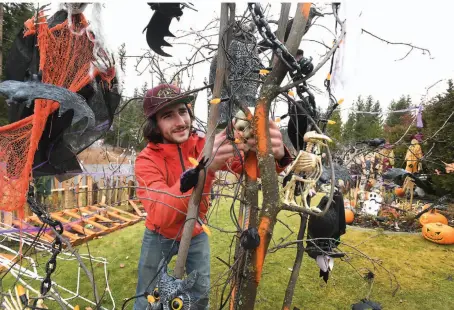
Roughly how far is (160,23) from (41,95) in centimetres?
42

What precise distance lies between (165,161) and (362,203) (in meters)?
4.68

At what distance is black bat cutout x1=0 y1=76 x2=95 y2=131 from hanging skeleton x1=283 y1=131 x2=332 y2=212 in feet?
2.27

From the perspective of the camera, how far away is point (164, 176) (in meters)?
1.52

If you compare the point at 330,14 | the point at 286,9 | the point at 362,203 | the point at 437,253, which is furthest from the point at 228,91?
the point at 362,203

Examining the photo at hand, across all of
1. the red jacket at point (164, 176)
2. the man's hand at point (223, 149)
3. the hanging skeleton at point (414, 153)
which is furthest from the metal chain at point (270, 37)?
the hanging skeleton at point (414, 153)

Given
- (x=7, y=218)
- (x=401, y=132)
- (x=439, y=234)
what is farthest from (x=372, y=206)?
(x=7, y=218)

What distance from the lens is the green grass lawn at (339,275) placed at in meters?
2.44

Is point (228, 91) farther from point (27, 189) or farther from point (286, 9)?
point (27, 189)

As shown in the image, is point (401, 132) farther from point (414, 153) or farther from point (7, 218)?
point (7, 218)

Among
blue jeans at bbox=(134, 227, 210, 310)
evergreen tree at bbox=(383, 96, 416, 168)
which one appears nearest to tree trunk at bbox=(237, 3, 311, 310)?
blue jeans at bbox=(134, 227, 210, 310)

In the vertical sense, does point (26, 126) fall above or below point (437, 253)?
above

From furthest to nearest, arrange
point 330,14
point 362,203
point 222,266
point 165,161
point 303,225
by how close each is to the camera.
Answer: point 362,203, point 222,266, point 165,161, point 303,225, point 330,14

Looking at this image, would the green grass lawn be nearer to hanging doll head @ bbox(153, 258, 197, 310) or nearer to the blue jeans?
the blue jeans

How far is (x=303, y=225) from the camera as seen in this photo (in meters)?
1.24
